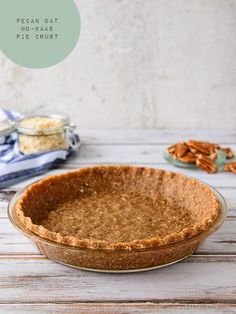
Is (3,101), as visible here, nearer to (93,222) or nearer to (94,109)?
(94,109)

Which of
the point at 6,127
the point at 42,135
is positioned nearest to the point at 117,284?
the point at 42,135

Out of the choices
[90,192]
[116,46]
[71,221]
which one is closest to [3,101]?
[116,46]

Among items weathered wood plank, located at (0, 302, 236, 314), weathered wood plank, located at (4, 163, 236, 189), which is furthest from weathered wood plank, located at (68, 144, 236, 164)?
weathered wood plank, located at (0, 302, 236, 314)

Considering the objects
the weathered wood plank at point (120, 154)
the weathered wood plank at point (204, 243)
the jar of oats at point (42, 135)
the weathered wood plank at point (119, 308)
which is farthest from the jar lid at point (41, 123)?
the weathered wood plank at point (119, 308)

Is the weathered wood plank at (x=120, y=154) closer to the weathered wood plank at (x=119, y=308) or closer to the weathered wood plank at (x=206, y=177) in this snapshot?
the weathered wood plank at (x=206, y=177)

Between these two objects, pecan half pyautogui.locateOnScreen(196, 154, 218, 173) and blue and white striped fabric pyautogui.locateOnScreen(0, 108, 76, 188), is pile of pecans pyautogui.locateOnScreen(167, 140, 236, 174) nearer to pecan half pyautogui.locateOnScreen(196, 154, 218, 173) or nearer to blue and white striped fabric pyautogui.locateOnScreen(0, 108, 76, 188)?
pecan half pyautogui.locateOnScreen(196, 154, 218, 173)

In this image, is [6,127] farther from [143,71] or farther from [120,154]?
[143,71]
